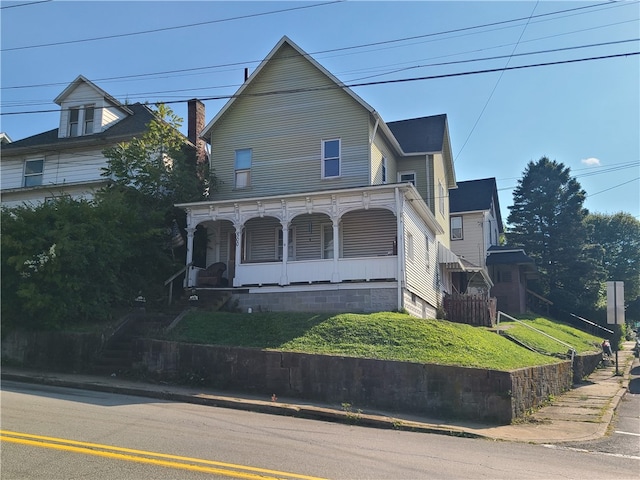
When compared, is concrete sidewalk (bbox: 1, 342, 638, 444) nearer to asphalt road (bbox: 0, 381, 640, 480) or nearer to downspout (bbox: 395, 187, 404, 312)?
asphalt road (bbox: 0, 381, 640, 480)

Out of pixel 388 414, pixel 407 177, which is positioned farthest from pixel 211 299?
pixel 407 177

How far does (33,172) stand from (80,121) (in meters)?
3.60

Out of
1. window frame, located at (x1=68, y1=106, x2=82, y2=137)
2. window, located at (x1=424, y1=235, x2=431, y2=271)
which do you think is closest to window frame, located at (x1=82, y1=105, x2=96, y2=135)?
window frame, located at (x1=68, y1=106, x2=82, y2=137)

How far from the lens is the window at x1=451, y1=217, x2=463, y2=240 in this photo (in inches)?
1532

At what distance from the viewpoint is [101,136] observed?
2562 cm

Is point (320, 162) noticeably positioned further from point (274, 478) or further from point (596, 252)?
point (596, 252)

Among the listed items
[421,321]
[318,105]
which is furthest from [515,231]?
[421,321]

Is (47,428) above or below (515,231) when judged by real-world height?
below

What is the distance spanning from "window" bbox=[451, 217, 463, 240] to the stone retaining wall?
2432 centimetres

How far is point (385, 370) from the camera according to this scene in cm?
1277

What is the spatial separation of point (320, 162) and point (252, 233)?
3.97m

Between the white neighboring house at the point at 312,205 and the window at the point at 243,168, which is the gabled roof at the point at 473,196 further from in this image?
the window at the point at 243,168

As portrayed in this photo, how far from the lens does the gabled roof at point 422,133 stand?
25.4 metres

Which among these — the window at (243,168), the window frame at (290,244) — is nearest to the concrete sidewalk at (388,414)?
the window frame at (290,244)
